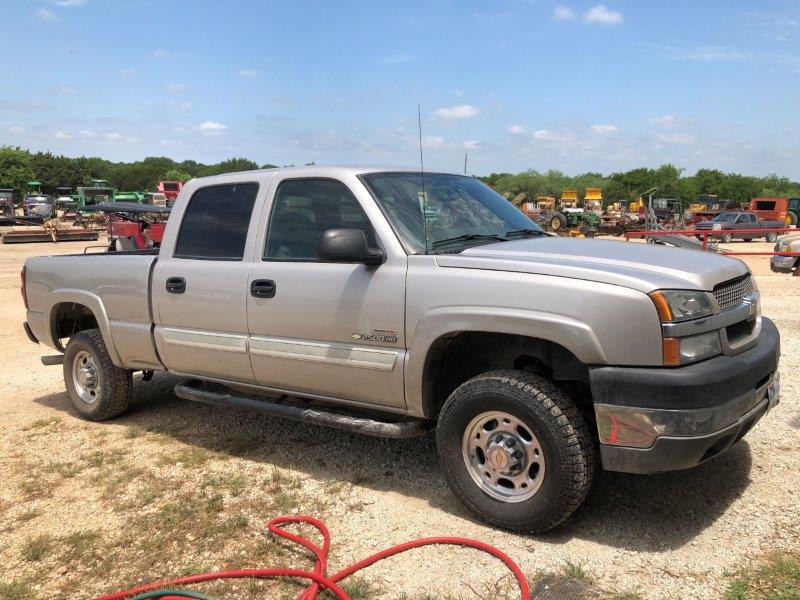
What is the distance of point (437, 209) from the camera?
13.3 ft

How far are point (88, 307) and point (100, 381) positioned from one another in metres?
0.62

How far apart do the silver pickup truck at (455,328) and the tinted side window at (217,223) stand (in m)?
0.01

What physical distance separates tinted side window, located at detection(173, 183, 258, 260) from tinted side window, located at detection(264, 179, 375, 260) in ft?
0.85

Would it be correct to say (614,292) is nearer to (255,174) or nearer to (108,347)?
(255,174)

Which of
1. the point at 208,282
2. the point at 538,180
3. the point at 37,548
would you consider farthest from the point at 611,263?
the point at 538,180

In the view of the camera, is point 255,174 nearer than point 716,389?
No

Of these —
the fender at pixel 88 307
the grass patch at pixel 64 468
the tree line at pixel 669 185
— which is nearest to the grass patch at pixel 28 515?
the grass patch at pixel 64 468

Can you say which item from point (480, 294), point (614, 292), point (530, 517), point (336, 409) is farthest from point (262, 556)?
point (614, 292)

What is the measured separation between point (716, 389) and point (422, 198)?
199 cm

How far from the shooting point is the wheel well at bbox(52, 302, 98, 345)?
568 centimetres

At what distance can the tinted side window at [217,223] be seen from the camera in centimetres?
443

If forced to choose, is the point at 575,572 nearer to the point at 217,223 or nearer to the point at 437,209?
the point at 437,209

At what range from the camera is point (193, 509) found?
380 centimetres

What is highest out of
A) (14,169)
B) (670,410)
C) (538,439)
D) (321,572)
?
(14,169)
